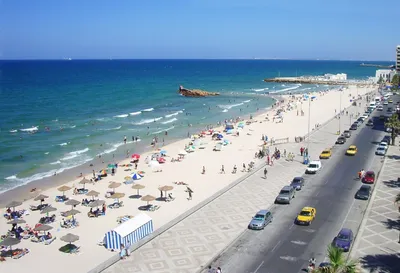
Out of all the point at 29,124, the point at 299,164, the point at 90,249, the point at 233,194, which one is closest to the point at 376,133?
the point at 299,164

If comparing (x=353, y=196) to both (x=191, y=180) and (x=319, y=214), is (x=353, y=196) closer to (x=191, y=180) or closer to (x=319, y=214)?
(x=319, y=214)

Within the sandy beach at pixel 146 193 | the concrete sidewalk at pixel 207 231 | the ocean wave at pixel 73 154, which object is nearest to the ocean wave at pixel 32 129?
the ocean wave at pixel 73 154

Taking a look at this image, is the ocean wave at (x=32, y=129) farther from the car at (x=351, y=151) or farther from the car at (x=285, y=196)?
the car at (x=285, y=196)

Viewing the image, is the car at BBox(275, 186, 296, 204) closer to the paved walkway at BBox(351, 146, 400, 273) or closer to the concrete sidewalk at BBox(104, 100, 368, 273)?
the concrete sidewalk at BBox(104, 100, 368, 273)

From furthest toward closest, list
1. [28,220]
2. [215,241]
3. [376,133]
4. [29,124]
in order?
[29,124] < [376,133] < [28,220] < [215,241]

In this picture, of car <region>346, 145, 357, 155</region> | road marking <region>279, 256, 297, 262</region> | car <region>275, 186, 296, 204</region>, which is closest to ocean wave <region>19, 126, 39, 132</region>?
car <region>346, 145, 357, 155</region>

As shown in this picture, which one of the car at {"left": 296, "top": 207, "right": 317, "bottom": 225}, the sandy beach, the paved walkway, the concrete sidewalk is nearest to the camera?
the paved walkway

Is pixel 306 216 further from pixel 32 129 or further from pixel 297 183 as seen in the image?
pixel 32 129
